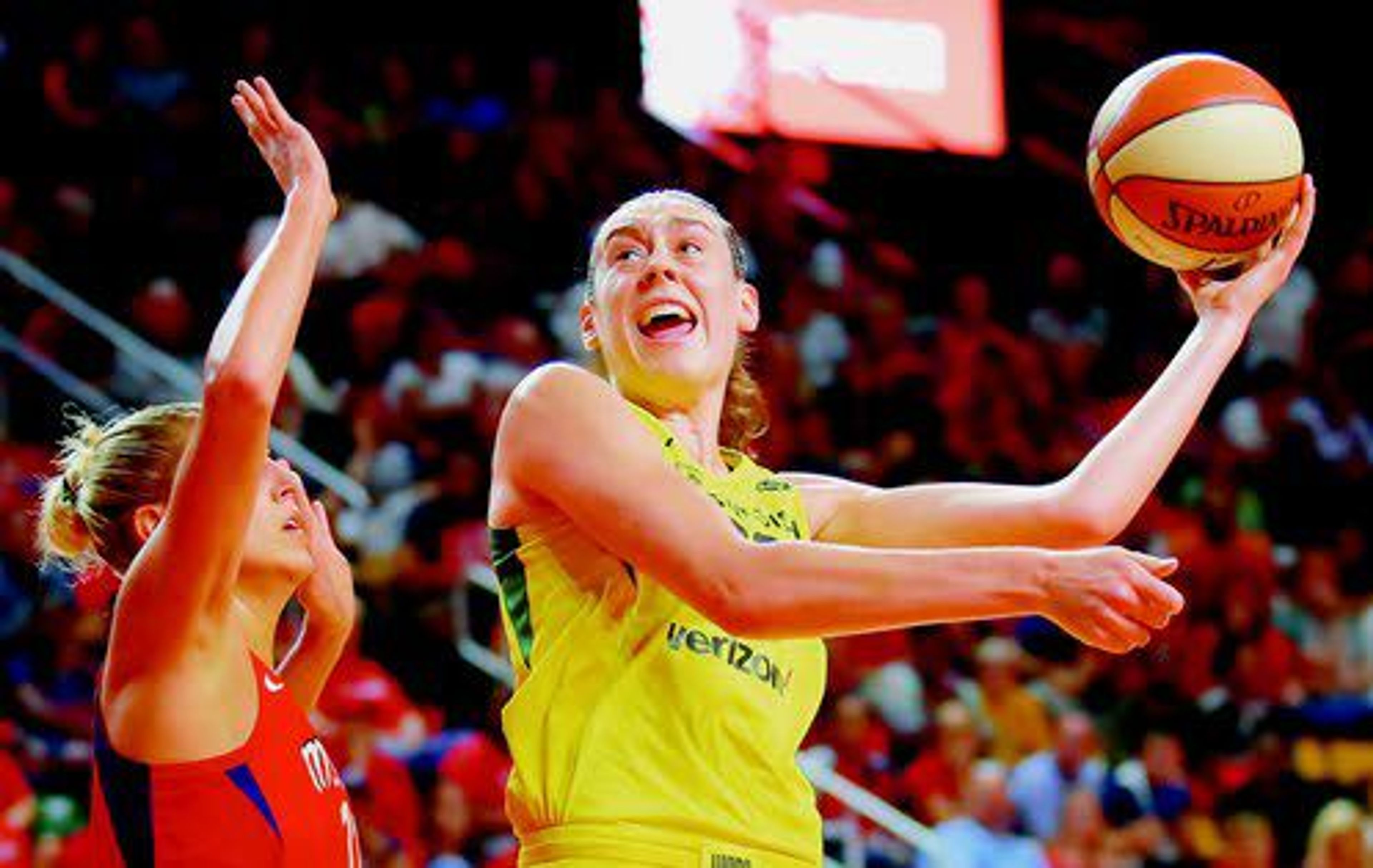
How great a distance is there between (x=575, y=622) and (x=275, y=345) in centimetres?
67

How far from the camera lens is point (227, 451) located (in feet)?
9.12

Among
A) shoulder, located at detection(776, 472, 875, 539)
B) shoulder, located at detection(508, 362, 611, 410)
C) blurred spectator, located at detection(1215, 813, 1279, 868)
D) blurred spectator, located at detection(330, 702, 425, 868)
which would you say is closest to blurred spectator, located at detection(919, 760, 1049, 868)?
blurred spectator, located at detection(1215, 813, 1279, 868)

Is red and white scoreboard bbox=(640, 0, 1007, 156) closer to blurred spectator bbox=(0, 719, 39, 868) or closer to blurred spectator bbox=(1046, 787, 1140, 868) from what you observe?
blurred spectator bbox=(1046, 787, 1140, 868)

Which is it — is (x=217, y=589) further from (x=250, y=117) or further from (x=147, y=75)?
(x=147, y=75)

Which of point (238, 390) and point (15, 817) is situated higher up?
point (238, 390)

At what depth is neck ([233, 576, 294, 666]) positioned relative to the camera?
10.5 feet

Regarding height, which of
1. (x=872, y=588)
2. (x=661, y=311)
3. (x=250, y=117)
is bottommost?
(x=872, y=588)

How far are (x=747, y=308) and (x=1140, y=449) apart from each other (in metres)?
0.76

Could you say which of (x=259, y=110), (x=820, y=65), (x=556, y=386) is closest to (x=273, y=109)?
(x=259, y=110)

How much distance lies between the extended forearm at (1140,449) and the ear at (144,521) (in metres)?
1.31

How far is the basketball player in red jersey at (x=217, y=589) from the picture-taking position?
2799mm

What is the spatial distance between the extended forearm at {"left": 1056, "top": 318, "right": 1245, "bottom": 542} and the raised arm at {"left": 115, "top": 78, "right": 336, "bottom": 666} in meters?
1.18

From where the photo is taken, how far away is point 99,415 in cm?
848

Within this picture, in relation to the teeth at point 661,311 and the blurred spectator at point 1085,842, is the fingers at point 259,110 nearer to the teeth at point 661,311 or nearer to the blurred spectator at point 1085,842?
the teeth at point 661,311
